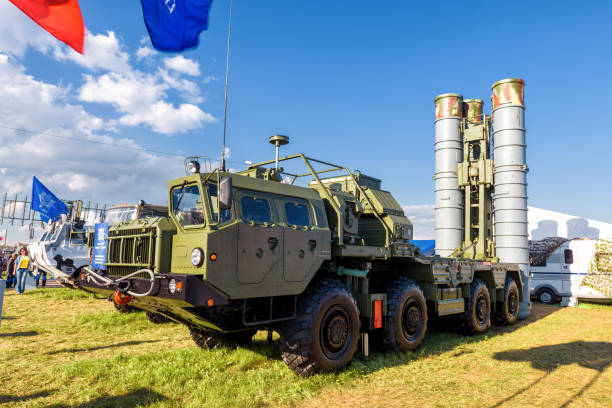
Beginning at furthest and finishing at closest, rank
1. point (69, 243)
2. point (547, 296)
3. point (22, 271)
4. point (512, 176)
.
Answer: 1. point (547, 296)
2. point (69, 243)
3. point (22, 271)
4. point (512, 176)

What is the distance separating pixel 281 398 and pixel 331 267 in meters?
2.44

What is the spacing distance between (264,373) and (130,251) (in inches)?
104

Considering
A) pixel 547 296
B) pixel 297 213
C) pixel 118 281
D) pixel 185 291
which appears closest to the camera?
pixel 185 291

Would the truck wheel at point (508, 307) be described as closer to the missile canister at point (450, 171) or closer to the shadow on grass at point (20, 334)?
the missile canister at point (450, 171)

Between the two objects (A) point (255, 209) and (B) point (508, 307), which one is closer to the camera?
(A) point (255, 209)

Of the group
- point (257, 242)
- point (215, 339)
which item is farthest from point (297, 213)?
point (215, 339)

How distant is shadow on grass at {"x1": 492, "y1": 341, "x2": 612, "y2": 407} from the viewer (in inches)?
268

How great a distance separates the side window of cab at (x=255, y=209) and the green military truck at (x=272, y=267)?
0.02m

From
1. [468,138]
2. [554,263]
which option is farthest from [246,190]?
[554,263]

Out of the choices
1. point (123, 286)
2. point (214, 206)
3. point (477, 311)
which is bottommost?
point (477, 311)

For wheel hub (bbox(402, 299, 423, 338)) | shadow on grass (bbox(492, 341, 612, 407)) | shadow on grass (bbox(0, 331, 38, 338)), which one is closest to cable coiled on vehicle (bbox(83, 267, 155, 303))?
shadow on grass (bbox(0, 331, 38, 338))

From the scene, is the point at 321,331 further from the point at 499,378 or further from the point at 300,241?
the point at 499,378

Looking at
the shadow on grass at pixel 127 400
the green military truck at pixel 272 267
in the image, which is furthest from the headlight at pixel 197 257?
the shadow on grass at pixel 127 400

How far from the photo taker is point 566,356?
752cm
